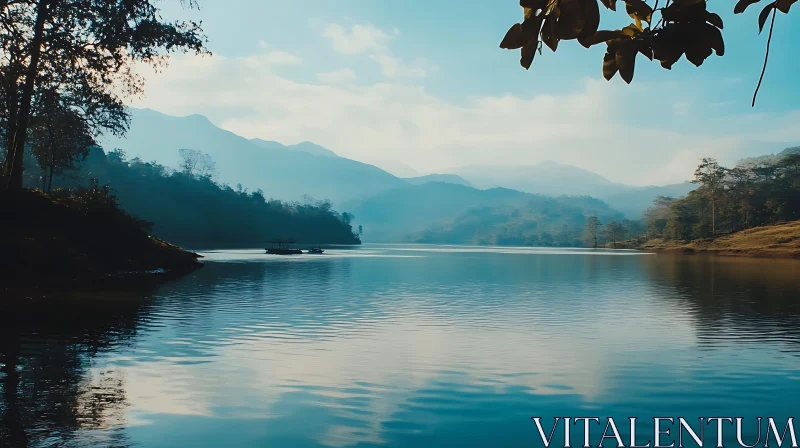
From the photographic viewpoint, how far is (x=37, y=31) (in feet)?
118

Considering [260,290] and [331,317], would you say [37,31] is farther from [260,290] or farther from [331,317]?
[331,317]

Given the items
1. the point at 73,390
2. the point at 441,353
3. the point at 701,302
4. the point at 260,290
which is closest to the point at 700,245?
the point at 701,302

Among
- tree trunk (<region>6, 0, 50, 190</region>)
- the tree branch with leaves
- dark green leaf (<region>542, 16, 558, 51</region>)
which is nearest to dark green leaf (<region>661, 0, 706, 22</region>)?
the tree branch with leaves

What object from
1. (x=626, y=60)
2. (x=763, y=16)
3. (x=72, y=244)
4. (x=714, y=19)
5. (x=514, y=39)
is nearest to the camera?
(x=763, y=16)

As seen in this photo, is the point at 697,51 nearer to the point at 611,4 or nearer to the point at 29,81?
the point at 611,4

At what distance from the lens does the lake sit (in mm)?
11078

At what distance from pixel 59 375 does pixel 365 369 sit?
752 cm

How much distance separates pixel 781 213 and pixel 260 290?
152m

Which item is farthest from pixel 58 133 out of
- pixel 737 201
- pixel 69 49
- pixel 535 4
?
pixel 737 201

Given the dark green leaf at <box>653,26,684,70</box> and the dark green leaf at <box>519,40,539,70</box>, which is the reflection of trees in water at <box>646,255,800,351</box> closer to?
the dark green leaf at <box>653,26,684,70</box>

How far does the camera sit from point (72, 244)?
39.3 metres

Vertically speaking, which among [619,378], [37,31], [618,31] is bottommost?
[619,378]

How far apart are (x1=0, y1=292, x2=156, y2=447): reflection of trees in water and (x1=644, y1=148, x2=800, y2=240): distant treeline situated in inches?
6391

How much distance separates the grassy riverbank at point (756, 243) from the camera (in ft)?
382
